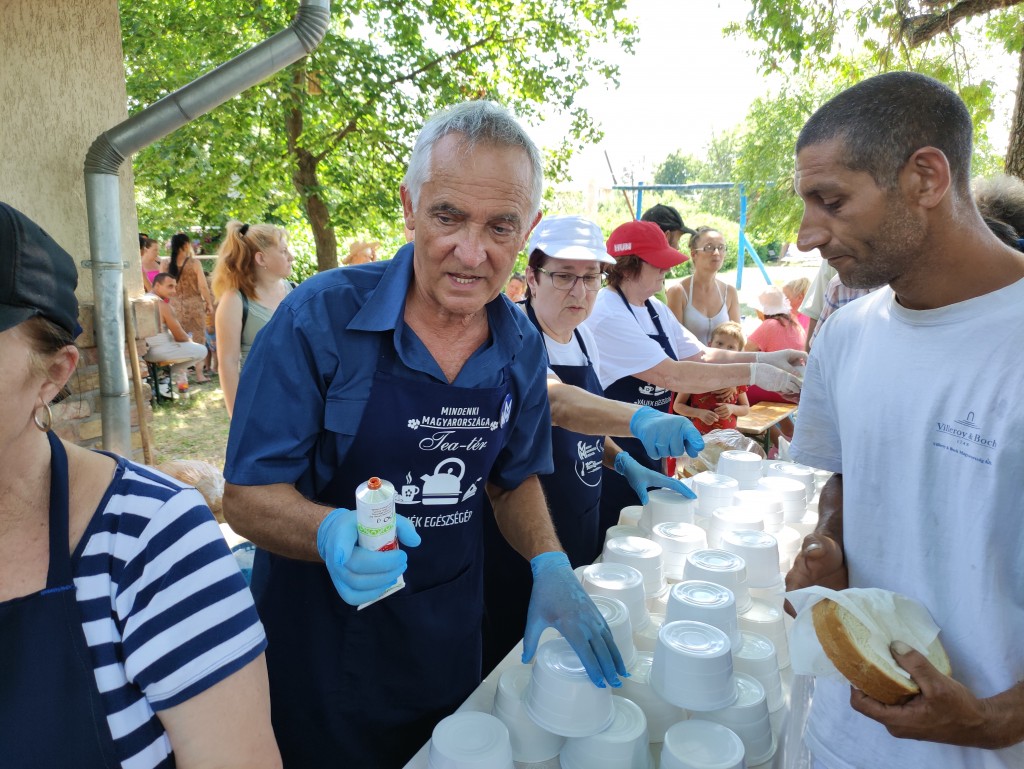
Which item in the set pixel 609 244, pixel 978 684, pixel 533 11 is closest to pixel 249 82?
pixel 609 244

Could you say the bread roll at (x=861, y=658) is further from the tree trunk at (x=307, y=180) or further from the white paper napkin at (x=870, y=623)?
the tree trunk at (x=307, y=180)

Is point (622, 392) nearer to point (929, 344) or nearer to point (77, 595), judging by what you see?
point (929, 344)

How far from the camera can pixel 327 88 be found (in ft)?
23.7

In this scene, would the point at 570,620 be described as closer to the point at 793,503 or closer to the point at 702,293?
the point at 793,503

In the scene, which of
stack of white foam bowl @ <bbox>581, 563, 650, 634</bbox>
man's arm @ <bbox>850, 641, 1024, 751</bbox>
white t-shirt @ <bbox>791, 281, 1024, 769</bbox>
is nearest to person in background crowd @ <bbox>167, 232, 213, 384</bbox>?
stack of white foam bowl @ <bbox>581, 563, 650, 634</bbox>

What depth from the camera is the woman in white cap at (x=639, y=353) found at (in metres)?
2.93

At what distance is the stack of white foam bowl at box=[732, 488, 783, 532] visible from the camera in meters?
2.15

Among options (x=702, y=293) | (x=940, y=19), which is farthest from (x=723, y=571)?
(x=940, y=19)

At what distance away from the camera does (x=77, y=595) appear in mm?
928

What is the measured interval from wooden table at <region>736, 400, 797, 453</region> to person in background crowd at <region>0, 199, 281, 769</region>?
4311 mm

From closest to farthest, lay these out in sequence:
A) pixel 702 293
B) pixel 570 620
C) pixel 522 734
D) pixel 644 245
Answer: pixel 522 734, pixel 570 620, pixel 644 245, pixel 702 293

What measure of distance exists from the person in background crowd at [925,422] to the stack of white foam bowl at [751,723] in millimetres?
136

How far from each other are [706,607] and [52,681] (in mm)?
1206

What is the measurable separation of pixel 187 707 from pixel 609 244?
8.52 ft
